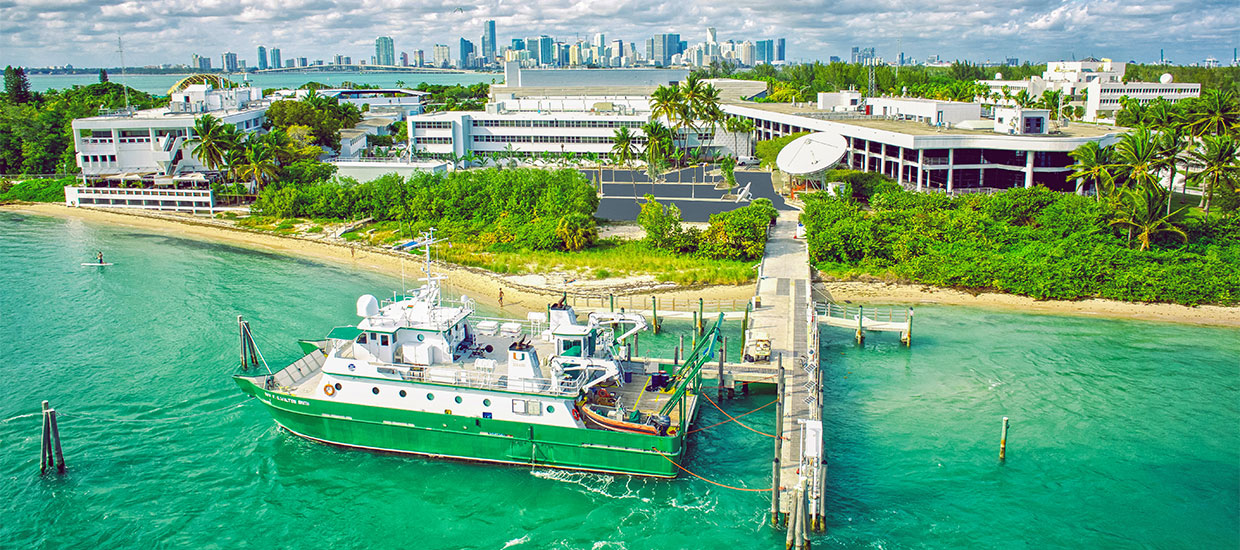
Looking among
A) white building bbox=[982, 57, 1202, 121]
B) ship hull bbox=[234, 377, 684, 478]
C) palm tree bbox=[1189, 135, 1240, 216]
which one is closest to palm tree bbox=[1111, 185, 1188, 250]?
palm tree bbox=[1189, 135, 1240, 216]

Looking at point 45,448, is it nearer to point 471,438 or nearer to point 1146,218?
point 471,438

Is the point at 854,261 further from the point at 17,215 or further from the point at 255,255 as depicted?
the point at 17,215

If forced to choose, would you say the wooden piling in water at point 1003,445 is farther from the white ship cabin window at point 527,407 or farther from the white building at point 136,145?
the white building at point 136,145

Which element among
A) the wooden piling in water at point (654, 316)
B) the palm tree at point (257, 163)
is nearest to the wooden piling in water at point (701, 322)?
the wooden piling in water at point (654, 316)

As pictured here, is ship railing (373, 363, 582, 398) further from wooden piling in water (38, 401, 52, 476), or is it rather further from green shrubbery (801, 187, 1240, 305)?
green shrubbery (801, 187, 1240, 305)

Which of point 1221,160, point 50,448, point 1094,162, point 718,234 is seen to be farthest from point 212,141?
point 1221,160

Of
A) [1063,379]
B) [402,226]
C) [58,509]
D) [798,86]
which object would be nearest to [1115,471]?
[1063,379]

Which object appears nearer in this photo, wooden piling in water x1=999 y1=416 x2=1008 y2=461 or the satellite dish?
wooden piling in water x1=999 y1=416 x2=1008 y2=461
